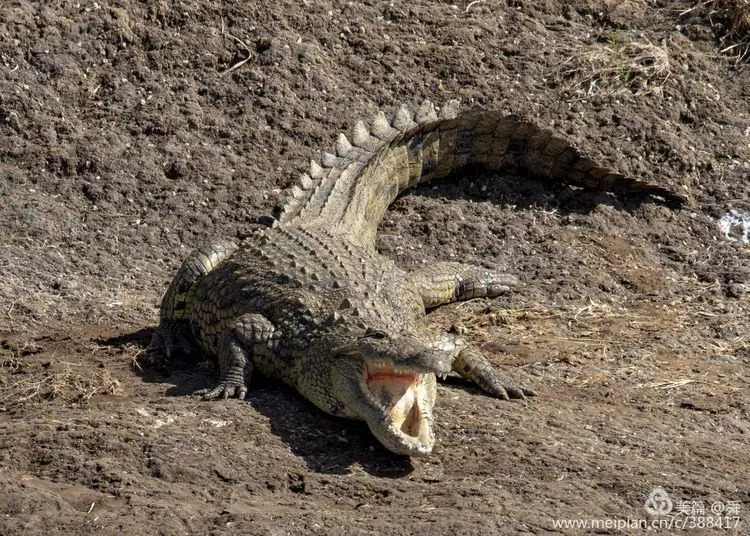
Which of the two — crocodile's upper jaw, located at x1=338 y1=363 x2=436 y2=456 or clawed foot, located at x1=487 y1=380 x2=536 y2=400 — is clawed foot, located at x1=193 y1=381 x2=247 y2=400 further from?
clawed foot, located at x1=487 y1=380 x2=536 y2=400

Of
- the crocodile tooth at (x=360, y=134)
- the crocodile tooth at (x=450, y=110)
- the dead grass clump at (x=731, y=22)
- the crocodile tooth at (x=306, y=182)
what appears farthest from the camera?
the dead grass clump at (x=731, y=22)

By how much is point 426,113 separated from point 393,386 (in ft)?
12.6

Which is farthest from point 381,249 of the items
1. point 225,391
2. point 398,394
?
point 398,394

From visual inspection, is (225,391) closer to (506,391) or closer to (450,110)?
(506,391)

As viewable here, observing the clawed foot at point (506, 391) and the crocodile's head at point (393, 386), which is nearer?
the crocodile's head at point (393, 386)

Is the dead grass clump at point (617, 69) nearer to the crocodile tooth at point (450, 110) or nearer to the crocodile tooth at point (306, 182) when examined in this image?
the crocodile tooth at point (450, 110)

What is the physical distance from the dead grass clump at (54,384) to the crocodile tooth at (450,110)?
377cm

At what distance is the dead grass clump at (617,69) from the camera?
33.3 ft

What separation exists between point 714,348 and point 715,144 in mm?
3136

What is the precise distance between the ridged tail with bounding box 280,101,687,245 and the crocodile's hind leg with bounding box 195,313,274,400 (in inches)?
73.4

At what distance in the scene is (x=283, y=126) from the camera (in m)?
9.44

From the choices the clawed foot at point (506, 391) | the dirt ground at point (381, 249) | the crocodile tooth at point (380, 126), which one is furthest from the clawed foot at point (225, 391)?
the crocodile tooth at point (380, 126)

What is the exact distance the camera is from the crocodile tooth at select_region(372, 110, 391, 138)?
899cm

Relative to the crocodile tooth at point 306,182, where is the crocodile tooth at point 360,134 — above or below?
above
